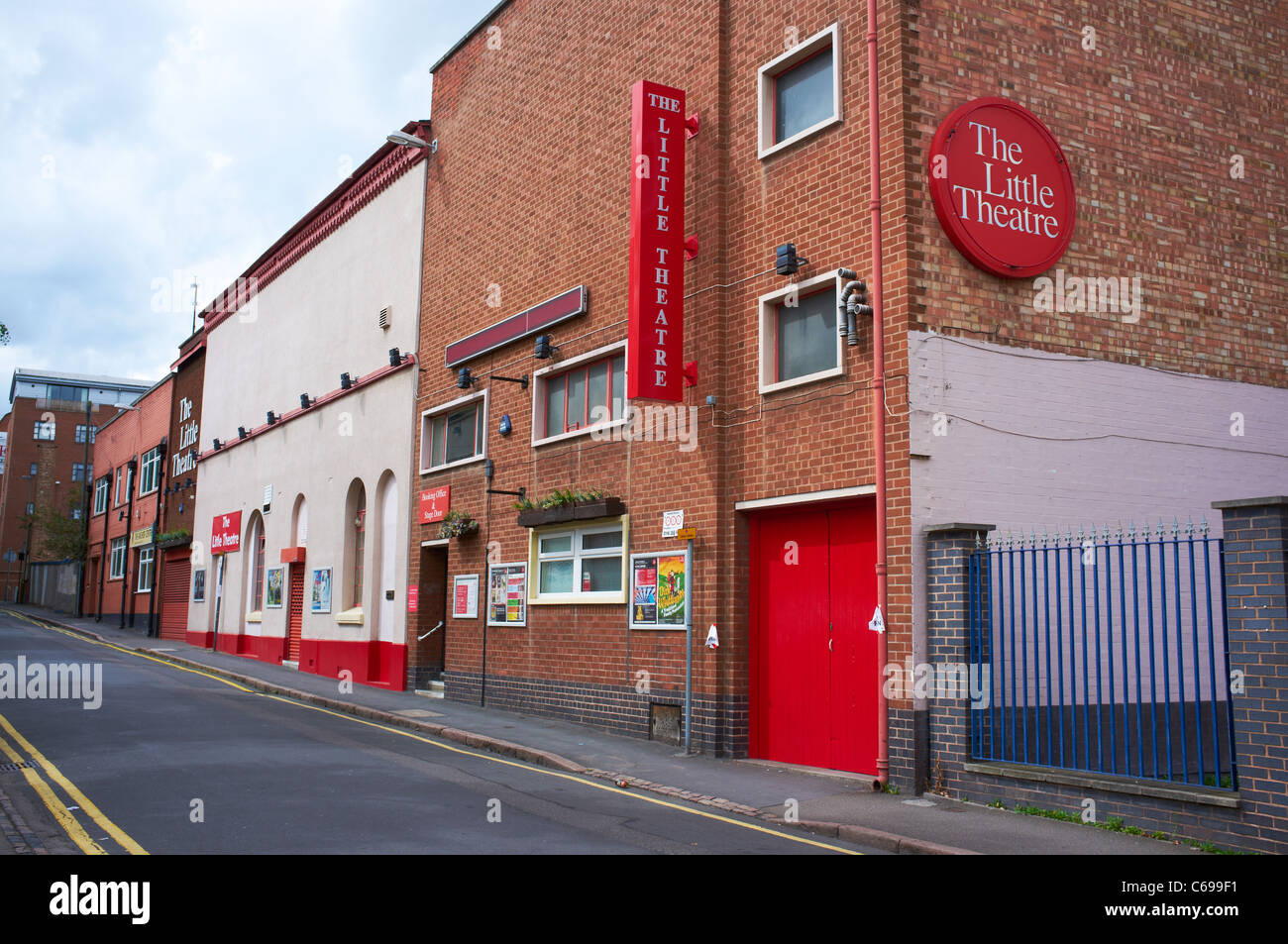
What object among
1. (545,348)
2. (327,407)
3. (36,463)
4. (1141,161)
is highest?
(36,463)

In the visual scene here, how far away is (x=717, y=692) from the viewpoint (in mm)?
13094

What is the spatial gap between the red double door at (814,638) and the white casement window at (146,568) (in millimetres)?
34480

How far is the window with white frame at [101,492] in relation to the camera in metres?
53.4

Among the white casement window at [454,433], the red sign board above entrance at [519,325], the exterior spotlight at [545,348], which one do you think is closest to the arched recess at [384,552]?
the white casement window at [454,433]

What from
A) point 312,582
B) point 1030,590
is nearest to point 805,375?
point 1030,590

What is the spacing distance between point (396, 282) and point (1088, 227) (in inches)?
592

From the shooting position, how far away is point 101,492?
54781 mm

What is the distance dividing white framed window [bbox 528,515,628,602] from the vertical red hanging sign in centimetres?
253

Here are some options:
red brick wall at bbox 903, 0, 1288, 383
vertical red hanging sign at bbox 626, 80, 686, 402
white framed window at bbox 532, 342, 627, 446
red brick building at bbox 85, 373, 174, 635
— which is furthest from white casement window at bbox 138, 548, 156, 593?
red brick wall at bbox 903, 0, 1288, 383

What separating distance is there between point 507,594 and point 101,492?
4502 cm

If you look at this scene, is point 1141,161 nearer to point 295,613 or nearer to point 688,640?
point 688,640

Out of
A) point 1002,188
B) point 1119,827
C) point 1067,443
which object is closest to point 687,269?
point 1002,188

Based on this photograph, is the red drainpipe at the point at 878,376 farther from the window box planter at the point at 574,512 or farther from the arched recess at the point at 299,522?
the arched recess at the point at 299,522
